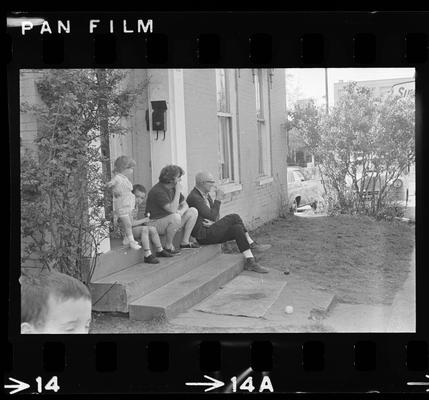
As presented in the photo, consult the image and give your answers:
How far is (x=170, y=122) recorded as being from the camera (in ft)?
17.8

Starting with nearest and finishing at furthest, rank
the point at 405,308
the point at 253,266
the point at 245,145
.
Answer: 1. the point at 405,308
2. the point at 253,266
3. the point at 245,145

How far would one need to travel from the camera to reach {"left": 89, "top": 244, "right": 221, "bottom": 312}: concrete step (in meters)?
5.08

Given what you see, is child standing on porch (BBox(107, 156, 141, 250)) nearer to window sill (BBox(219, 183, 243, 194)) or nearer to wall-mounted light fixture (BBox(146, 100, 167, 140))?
wall-mounted light fixture (BBox(146, 100, 167, 140))

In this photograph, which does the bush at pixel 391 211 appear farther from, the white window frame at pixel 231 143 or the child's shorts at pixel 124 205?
the child's shorts at pixel 124 205

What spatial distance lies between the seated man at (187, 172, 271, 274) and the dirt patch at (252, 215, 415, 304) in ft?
0.35

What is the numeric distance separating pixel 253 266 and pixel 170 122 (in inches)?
52.5

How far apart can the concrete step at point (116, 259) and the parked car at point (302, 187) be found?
99 centimetres
